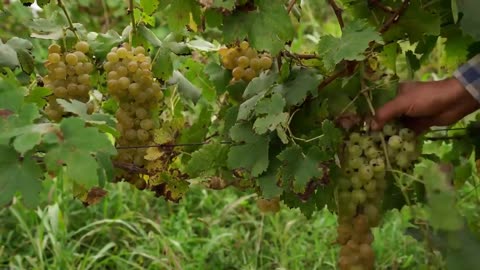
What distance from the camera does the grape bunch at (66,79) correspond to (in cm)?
133

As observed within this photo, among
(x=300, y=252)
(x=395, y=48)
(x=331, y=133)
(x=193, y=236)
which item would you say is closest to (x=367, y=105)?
(x=331, y=133)

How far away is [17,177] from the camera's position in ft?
3.26

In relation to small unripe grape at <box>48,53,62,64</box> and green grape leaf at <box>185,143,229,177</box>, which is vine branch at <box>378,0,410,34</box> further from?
small unripe grape at <box>48,53,62,64</box>

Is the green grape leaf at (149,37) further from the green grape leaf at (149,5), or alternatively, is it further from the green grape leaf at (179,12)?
the green grape leaf at (179,12)

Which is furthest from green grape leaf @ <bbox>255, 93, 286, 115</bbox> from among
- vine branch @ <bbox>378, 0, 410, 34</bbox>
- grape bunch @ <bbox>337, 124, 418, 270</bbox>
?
vine branch @ <bbox>378, 0, 410, 34</bbox>

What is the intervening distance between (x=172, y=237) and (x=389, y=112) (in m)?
1.44

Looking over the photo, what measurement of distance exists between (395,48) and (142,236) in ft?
4.31

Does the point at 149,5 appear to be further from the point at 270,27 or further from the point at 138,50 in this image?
the point at 270,27

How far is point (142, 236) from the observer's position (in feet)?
8.40

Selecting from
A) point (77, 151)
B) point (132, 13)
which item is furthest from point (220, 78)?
point (77, 151)

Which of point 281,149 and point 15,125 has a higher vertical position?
point 15,125

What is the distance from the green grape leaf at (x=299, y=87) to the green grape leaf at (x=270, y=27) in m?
0.09

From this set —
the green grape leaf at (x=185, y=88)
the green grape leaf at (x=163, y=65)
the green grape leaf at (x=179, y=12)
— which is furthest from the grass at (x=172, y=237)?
the green grape leaf at (x=179, y=12)

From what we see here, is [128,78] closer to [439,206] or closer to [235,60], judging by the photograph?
[235,60]
